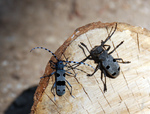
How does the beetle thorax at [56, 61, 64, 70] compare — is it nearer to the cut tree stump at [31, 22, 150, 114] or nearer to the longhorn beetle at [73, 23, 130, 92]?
the cut tree stump at [31, 22, 150, 114]

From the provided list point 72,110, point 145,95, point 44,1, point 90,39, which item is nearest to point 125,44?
point 90,39

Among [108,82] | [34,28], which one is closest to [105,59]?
[108,82]

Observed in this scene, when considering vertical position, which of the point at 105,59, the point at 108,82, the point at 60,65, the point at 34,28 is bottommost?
the point at 108,82

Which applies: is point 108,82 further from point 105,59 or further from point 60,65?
point 60,65

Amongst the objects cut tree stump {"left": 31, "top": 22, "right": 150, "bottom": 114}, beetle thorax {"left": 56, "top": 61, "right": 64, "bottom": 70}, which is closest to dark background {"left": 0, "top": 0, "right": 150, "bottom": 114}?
beetle thorax {"left": 56, "top": 61, "right": 64, "bottom": 70}

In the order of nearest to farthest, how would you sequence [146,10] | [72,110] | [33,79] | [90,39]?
[72,110] < [90,39] < [33,79] < [146,10]

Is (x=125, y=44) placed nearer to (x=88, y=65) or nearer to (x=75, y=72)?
(x=88, y=65)
